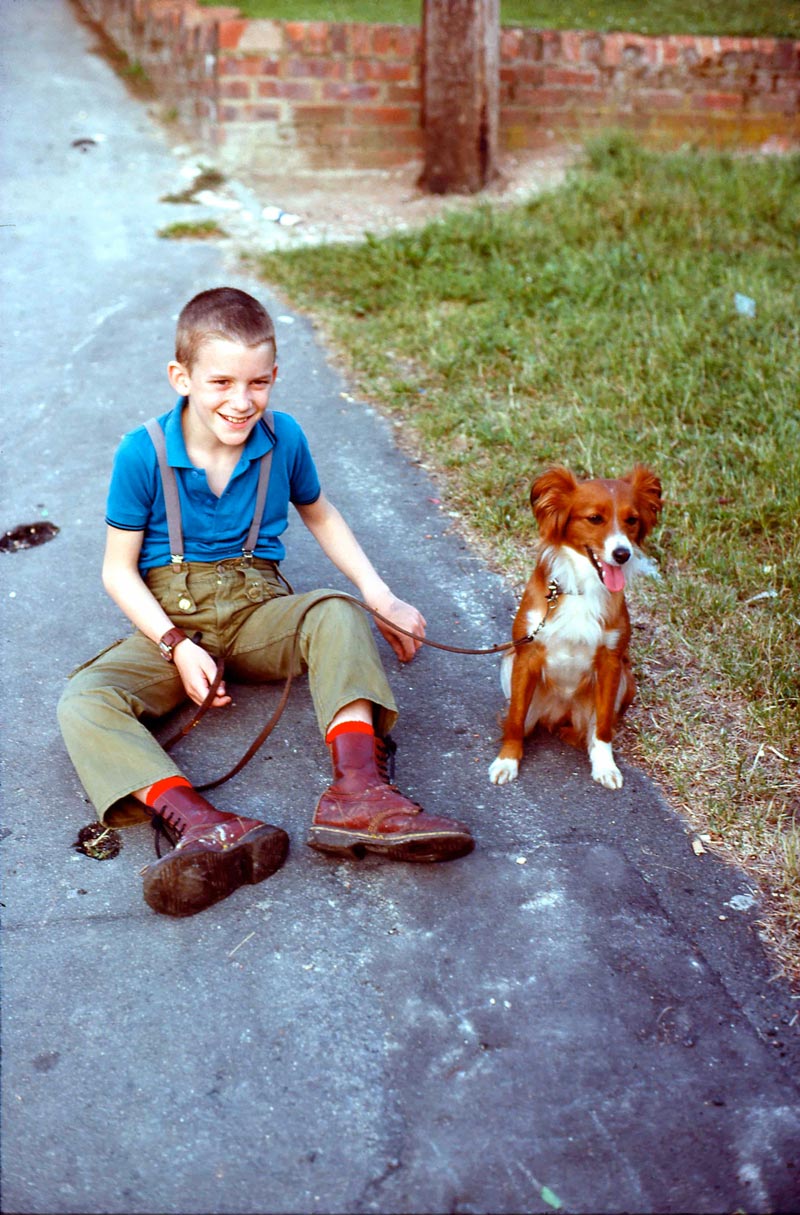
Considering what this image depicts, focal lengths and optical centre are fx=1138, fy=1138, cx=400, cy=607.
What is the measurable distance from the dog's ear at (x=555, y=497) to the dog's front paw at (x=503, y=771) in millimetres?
666

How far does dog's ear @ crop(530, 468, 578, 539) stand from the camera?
3.00m

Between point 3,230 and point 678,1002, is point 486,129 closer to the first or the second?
point 3,230

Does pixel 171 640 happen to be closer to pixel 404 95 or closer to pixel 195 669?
pixel 195 669

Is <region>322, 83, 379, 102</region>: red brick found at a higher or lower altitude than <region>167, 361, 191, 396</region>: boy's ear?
higher

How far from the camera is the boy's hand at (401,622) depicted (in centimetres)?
336

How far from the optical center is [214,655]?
339 centimetres

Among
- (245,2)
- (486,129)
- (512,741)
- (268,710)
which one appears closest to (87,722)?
(268,710)

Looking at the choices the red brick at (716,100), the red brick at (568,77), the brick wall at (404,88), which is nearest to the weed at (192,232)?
the brick wall at (404,88)

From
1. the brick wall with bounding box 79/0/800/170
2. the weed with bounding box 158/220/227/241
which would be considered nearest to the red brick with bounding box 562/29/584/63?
the brick wall with bounding box 79/0/800/170

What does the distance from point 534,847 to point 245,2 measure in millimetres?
7896

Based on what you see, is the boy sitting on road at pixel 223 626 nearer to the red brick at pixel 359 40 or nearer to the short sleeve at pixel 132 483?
the short sleeve at pixel 132 483

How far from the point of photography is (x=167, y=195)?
783 centimetres

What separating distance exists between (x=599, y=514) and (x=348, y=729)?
34.1 inches

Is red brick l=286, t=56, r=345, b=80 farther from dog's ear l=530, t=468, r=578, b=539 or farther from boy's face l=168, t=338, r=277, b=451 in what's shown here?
dog's ear l=530, t=468, r=578, b=539
